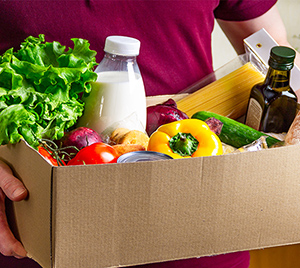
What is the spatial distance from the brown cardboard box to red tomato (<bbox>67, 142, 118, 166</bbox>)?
0.11m

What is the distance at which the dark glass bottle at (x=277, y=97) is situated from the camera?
3.28ft

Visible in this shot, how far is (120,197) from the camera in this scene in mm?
634

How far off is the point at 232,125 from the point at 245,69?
219 millimetres

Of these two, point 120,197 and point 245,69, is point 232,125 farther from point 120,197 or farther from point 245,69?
point 120,197

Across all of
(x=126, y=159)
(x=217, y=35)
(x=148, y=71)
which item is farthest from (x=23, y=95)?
(x=217, y=35)

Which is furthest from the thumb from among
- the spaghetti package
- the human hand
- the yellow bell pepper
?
the spaghetti package

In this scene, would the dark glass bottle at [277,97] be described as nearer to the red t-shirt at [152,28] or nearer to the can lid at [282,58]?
the can lid at [282,58]

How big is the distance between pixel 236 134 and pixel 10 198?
0.55 metres

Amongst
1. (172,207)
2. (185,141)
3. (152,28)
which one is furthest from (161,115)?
→ (172,207)

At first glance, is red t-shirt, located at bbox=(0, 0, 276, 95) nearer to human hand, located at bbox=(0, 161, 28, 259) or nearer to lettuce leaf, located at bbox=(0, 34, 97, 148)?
lettuce leaf, located at bbox=(0, 34, 97, 148)

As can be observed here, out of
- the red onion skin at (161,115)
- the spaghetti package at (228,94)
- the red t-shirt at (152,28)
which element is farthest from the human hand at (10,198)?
the spaghetti package at (228,94)

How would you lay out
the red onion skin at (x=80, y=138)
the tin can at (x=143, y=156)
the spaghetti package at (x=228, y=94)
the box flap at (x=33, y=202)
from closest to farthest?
the box flap at (x=33, y=202) < the tin can at (x=143, y=156) < the red onion skin at (x=80, y=138) < the spaghetti package at (x=228, y=94)

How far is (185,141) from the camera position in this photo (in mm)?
869

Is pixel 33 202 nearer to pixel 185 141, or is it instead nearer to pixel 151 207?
pixel 151 207
